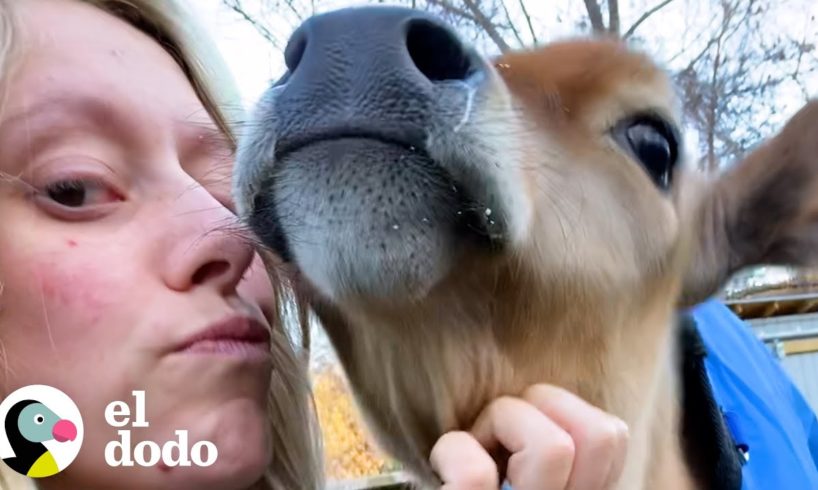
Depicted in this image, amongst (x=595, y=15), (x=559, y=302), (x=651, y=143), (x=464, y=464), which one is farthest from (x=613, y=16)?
(x=464, y=464)

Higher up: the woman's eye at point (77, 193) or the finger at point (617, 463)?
the woman's eye at point (77, 193)

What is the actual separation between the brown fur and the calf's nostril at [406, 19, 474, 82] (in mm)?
60

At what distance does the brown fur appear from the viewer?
934 mm

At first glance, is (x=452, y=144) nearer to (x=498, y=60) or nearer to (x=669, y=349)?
(x=498, y=60)

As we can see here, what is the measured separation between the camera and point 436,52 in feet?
2.69

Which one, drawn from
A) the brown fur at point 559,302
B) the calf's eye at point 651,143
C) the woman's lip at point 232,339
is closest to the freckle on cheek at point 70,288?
the woman's lip at point 232,339

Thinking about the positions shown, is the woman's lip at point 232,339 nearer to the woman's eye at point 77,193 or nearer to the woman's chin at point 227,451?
the woman's chin at point 227,451

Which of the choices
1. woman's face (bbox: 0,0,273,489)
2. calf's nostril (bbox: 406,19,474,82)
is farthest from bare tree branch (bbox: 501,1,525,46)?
woman's face (bbox: 0,0,273,489)

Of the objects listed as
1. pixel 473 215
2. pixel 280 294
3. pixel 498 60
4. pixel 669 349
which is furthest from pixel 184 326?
pixel 669 349

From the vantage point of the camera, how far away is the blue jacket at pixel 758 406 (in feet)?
4.86

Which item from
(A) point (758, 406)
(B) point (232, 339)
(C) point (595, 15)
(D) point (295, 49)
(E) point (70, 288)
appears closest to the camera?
(D) point (295, 49)

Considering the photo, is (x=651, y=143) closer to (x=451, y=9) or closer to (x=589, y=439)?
(x=451, y=9)

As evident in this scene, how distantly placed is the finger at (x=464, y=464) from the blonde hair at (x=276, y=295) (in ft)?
1.22

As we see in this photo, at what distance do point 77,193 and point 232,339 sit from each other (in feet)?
0.79
